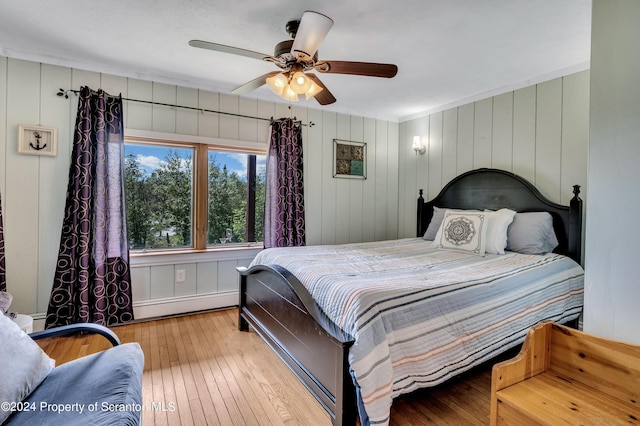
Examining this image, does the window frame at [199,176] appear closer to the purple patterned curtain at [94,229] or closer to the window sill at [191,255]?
the window sill at [191,255]

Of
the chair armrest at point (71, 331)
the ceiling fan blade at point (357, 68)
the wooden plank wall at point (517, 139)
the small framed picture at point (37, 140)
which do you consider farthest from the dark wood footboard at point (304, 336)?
the wooden plank wall at point (517, 139)

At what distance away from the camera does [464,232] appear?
9.87 feet

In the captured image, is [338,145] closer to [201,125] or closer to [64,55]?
[201,125]

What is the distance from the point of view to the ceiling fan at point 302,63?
1.76m

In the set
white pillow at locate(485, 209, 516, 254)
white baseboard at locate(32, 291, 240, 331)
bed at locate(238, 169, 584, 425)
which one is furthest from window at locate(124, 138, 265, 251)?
white pillow at locate(485, 209, 516, 254)

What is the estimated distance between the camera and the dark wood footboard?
1550 mm

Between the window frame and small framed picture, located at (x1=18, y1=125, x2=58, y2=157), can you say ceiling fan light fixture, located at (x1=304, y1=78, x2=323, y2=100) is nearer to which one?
the window frame

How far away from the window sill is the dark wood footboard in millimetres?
854

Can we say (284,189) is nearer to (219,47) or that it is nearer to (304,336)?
(219,47)

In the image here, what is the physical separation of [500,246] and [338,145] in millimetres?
2288

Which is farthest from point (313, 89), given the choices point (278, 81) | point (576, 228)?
point (576, 228)

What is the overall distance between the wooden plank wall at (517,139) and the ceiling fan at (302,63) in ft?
6.36

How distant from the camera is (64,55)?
271 cm

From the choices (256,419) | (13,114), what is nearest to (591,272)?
(256,419)
